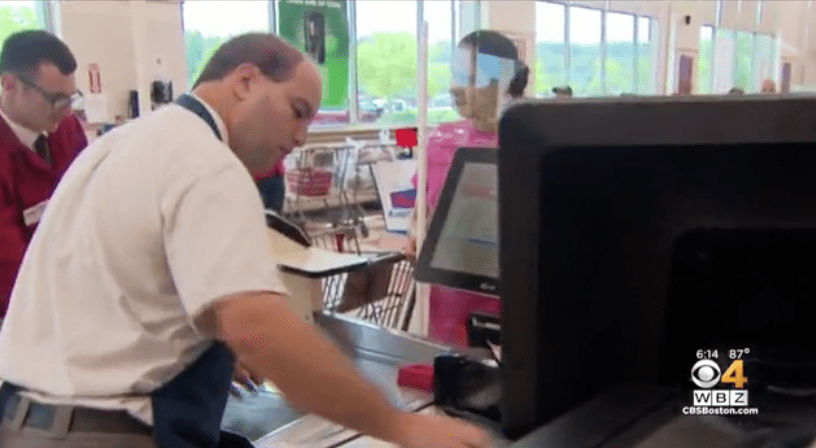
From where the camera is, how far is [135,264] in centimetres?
95

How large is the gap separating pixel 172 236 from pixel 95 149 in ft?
0.76

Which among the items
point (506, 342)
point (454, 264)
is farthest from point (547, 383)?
point (454, 264)

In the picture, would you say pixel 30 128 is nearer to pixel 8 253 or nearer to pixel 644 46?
pixel 8 253

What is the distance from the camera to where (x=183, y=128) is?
0.95 meters

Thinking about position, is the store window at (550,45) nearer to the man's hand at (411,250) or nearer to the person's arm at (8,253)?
the man's hand at (411,250)

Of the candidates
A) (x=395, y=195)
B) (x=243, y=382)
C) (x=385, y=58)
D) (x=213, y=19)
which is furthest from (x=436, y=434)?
(x=385, y=58)

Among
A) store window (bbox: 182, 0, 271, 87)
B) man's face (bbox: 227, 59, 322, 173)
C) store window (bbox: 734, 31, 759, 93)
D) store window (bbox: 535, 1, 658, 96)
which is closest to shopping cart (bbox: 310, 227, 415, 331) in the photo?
man's face (bbox: 227, 59, 322, 173)

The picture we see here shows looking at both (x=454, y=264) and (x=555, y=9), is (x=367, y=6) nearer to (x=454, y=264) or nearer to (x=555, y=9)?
(x=555, y=9)

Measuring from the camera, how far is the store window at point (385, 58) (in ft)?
27.8

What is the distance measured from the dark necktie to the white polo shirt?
1.26 m

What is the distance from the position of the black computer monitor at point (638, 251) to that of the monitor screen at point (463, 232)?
26.9 inches

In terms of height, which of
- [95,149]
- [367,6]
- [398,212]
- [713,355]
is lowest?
[398,212]

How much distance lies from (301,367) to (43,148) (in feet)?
5.62

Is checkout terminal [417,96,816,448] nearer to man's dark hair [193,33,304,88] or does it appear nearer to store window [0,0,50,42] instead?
man's dark hair [193,33,304,88]
